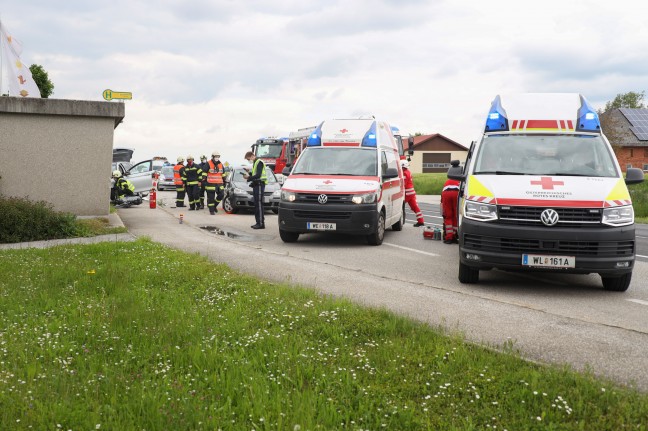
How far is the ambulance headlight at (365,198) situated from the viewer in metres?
12.5

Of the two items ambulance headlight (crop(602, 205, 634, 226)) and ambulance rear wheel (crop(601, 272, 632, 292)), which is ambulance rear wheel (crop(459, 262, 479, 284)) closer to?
ambulance rear wheel (crop(601, 272, 632, 292))

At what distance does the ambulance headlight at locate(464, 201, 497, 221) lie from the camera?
8000 millimetres

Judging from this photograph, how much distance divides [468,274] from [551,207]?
58.4 inches

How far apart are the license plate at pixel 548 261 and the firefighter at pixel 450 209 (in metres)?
4.59

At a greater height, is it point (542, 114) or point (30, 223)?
point (542, 114)

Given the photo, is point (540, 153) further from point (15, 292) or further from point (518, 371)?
point (15, 292)

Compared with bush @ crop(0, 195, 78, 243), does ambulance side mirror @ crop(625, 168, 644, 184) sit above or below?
above

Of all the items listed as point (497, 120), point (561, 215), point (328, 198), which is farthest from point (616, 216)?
point (328, 198)

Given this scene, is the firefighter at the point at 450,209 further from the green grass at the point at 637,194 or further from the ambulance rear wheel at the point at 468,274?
Result: the green grass at the point at 637,194

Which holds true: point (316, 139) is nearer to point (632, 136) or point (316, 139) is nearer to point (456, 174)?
point (456, 174)

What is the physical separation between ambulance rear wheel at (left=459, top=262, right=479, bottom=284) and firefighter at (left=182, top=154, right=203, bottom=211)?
15.9m

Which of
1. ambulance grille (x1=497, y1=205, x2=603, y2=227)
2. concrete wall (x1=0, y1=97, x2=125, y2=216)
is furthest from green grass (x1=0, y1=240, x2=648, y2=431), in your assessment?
concrete wall (x1=0, y1=97, x2=125, y2=216)

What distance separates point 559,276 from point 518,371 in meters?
5.46

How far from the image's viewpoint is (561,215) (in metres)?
7.77
